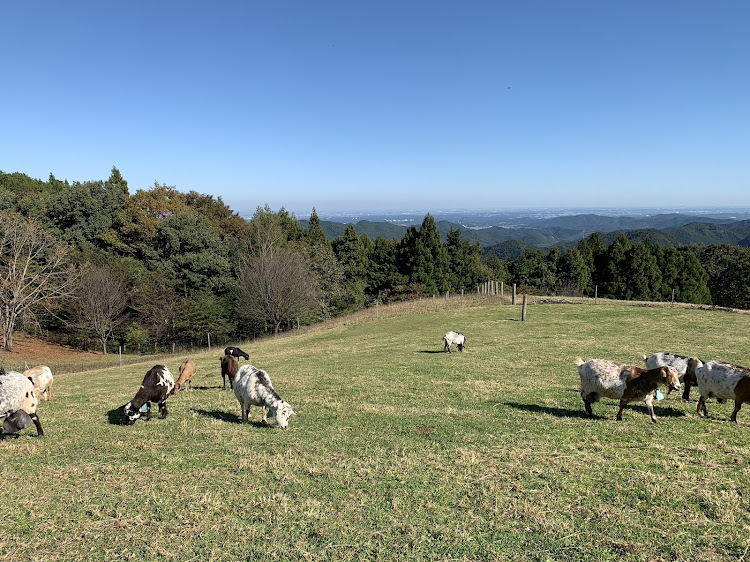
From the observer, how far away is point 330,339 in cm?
3341

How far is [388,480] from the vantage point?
292 inches

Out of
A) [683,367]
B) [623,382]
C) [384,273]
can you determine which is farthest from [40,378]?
[384,273]

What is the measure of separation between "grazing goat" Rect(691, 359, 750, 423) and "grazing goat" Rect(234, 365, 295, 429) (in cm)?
1020

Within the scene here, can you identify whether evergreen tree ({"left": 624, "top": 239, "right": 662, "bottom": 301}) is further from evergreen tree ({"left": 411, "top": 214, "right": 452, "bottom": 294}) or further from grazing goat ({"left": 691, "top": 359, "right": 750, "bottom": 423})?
grazing goat ({"left": 691, "top": 359, "right": 750, "bottom": 423})

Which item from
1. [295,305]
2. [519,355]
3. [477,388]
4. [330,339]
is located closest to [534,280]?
[295,305]

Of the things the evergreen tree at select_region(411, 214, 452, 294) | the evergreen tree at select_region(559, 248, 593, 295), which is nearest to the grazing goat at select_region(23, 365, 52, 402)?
the evergreen tree at select_region(411, 214, 452, 294)

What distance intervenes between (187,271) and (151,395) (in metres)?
42.0

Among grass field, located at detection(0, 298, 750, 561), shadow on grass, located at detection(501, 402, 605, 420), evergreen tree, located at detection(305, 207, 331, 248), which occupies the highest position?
evergreen tree, located at detection(305, 207, 331, 248)

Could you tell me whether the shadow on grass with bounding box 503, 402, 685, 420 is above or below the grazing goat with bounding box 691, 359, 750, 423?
below

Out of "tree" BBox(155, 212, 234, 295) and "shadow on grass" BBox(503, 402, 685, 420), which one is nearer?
"shadow on grass" BBox(503, 402, 685, 420)

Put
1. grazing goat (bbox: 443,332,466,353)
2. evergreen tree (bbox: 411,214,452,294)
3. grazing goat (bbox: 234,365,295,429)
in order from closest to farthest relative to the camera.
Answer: grazing goat (bbox: 234,365,295,429)
grazing goat (bbox: 443,332,466,353)
evergreen tree (bbox: 411,214,452,294)

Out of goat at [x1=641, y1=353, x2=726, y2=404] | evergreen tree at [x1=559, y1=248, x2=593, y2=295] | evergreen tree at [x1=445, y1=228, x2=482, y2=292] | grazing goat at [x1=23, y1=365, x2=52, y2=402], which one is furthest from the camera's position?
evergreen tree at [x1=445, y1=228, x2=482, y2=292]

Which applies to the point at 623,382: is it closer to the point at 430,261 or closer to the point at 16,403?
the point at 16,403

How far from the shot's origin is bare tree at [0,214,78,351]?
127ft
